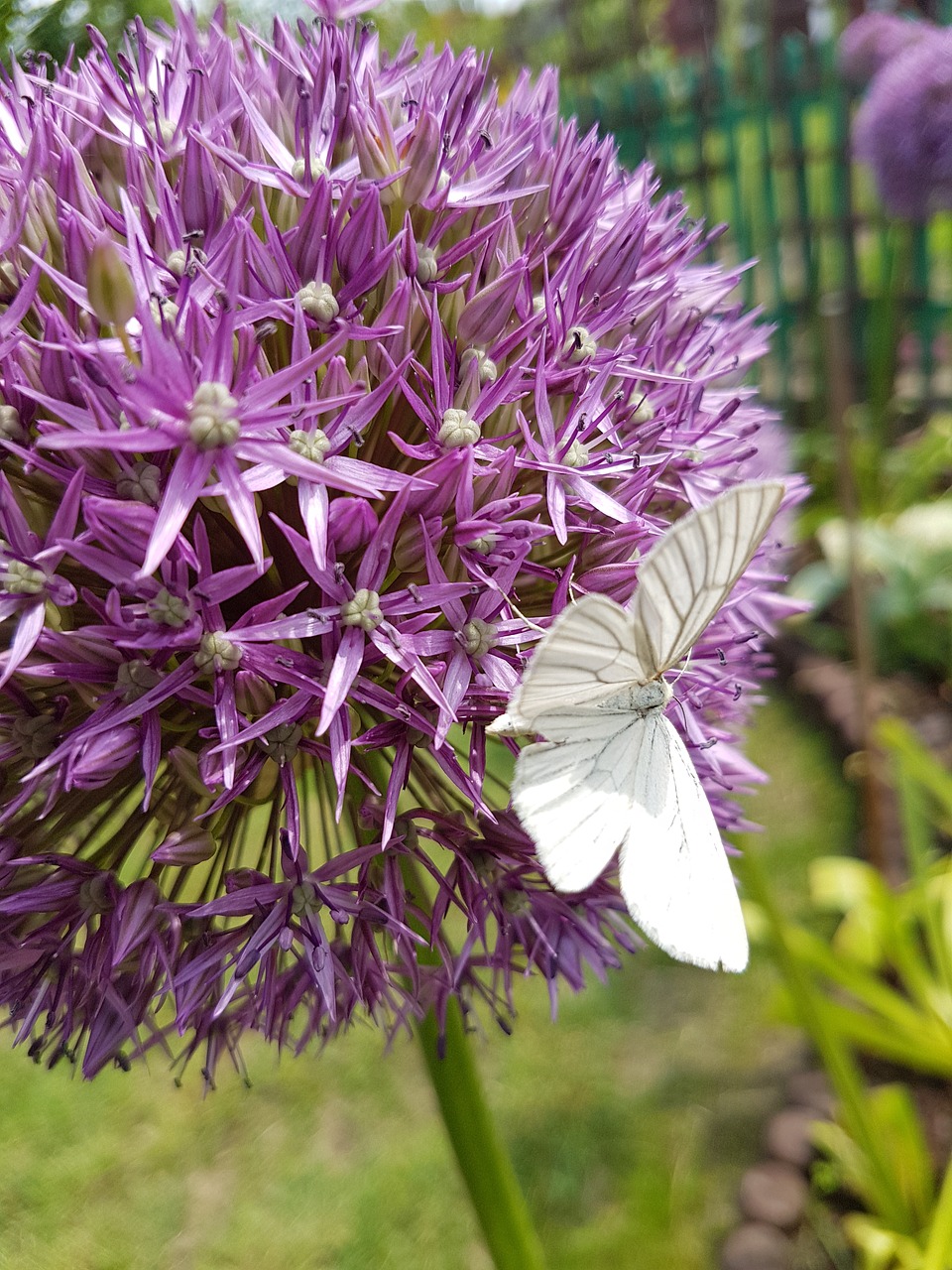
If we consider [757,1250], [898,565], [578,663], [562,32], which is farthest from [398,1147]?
[562,32]

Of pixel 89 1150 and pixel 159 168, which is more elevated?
pixel 159 168

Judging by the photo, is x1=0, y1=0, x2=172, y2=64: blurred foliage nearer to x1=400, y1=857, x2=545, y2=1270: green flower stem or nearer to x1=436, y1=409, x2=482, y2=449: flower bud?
x1=436, y1=409, x2=482, y2=449: flower bud

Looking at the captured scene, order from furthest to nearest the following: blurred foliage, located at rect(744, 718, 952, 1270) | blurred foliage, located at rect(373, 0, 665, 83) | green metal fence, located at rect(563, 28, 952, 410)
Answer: blurred foliage, located at rect(373, 0, 665, 83), green metal fence, located at rect(563, 28, 952, 410), blurred foliage, located at rect(744, 718, 952, 1270)

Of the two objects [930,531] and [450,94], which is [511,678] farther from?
[930,531]

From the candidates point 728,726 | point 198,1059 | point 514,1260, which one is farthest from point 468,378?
point 198,1059

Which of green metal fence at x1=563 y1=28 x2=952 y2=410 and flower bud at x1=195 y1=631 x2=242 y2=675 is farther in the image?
green metal fence at x1=563 y1=28 x2=952 y2=410

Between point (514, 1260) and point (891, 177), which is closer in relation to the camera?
point (514, 1260)

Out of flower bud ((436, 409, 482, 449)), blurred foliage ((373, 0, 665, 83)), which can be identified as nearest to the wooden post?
flower bud ((436, 409, 482, 449))

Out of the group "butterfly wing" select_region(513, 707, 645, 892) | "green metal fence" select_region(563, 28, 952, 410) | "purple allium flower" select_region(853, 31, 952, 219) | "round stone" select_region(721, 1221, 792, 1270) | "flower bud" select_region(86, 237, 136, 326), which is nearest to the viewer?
"flower bud" select_region(86, 237, 136, 326)
